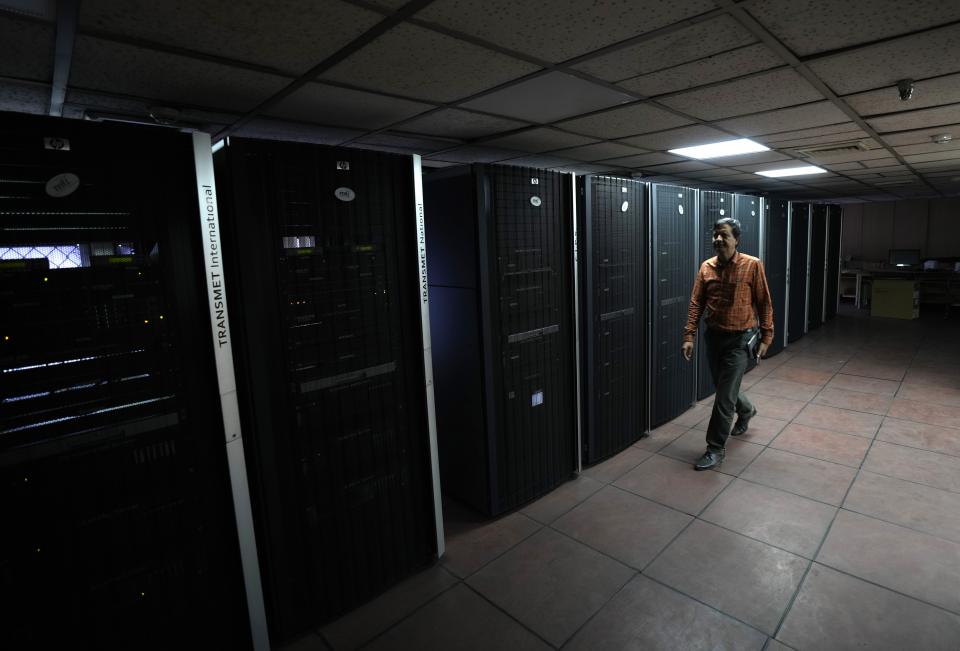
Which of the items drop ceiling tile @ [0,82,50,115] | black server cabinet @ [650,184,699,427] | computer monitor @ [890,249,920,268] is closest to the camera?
drop ceiling tile @ [0,82,50,115]

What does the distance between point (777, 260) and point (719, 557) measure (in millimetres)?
5102

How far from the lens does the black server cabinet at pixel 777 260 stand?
581cm

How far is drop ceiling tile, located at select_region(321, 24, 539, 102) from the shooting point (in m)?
1.56

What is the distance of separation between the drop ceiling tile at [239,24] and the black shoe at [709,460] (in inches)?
125

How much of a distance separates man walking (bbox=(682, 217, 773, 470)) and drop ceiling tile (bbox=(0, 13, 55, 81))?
3.45m

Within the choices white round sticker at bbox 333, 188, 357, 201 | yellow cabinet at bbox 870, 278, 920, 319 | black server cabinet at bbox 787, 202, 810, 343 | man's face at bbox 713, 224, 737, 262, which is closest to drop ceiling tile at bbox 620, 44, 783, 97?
white round sticker at bbox 333, 188, 357, 201

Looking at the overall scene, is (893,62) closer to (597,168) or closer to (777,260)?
(597,168)

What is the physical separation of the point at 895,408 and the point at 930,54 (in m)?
3.62

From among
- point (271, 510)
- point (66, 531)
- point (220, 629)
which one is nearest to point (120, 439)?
point (66, 531)

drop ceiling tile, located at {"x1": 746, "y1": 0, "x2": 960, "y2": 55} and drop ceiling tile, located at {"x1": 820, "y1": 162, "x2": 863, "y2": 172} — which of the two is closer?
drop ceiling tile, located at {"x1": 746, "y1": 0, "x2": 960, "y2": 55}

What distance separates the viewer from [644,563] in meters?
2.31

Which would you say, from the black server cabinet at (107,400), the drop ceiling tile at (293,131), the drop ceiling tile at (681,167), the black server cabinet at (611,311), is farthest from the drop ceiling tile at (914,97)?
the black server cabinet at (107,400)

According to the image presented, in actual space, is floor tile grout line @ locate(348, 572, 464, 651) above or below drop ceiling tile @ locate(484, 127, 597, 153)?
below

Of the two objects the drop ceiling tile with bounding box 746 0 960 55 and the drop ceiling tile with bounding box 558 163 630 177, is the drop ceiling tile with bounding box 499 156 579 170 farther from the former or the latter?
the drop ceiling tile with bounding box 746 0 960 55
